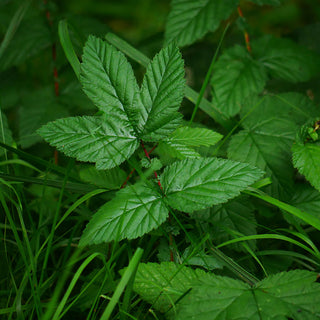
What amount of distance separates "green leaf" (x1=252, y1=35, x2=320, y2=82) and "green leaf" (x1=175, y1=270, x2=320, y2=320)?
0.94 meters

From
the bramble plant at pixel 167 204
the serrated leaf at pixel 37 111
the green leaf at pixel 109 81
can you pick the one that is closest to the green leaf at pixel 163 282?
the bramble plant at pixel 167 204

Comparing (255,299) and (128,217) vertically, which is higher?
(128,217)

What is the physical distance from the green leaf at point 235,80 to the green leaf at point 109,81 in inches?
20.2

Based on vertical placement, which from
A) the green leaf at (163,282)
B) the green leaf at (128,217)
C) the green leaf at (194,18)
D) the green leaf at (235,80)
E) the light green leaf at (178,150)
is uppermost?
the green leaf at (194,18)

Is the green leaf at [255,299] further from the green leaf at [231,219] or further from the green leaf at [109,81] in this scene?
the green leaf at [109,81]

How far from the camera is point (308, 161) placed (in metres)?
1.09

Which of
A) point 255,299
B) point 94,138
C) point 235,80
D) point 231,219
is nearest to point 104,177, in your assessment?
point 94,138

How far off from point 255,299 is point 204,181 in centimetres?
29

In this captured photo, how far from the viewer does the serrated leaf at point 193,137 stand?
101 cm

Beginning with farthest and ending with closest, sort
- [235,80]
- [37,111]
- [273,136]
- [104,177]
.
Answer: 1. [37,111]
2. [235,80]
3. [273,136]
4. [104,177]

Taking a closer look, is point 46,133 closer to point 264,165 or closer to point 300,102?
point 264,165

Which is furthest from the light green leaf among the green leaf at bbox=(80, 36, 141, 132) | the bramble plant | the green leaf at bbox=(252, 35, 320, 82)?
the green leaf at bbox=(252, 35, 320, 82)

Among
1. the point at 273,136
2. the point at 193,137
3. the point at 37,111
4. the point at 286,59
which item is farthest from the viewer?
the point at 37,111

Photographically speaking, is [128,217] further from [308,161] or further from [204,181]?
[308,161]
